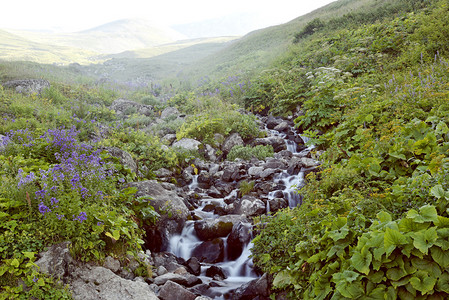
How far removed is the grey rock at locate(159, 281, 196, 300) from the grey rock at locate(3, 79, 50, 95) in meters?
11.2

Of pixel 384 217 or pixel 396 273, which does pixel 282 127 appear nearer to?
pixel 384 217

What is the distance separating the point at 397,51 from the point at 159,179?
1117 cm

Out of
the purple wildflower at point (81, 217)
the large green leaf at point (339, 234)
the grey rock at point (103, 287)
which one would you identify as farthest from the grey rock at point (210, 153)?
the large green leaf at point (339, 234)

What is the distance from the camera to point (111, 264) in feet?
14.7

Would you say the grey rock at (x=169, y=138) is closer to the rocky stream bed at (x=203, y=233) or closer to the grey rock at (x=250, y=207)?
the rocky stream bed at (x=203, y=233)

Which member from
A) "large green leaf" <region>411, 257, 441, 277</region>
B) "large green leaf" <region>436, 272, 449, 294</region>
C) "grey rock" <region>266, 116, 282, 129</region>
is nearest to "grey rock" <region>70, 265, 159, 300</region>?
"large green leaf" <region>411, 257, 441, 277</region>

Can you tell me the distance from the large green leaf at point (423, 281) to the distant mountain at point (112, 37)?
10105 centimetres

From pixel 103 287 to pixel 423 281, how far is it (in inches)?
153

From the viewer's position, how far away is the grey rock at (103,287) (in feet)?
12.9

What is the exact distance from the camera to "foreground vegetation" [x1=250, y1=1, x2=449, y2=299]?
312 cm

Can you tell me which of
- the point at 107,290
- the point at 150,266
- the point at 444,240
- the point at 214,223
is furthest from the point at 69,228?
the point at 444,240

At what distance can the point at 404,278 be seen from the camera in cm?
311

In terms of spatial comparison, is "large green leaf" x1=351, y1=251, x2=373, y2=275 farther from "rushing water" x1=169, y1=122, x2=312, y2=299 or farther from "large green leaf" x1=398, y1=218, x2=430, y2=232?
"rushing water" x1=169, y1=122, x2=312, y2=299

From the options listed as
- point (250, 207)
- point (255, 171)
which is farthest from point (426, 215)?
point (255, 171)
